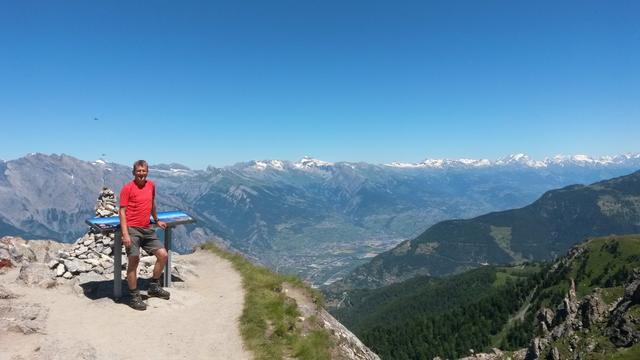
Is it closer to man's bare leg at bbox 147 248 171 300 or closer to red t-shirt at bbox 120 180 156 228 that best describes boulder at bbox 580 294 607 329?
man's bare leg at bbox 147 248 171 300

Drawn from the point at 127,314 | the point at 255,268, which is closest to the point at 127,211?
the point at 127,314

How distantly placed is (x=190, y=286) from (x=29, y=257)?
9738 mm

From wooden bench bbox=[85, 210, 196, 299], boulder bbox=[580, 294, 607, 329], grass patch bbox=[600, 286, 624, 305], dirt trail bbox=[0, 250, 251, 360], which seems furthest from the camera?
grass patch bbox=[600, 286, 624, 305]

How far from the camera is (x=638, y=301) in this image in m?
105

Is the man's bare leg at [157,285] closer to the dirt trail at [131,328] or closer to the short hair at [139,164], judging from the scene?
the dirt trail at [131,328]

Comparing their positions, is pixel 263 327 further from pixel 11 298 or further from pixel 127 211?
pixel 11 298

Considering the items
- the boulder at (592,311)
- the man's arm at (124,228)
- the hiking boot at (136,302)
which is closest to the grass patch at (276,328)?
the hiking boot at (136,302)

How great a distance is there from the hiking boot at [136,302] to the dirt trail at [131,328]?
20cm

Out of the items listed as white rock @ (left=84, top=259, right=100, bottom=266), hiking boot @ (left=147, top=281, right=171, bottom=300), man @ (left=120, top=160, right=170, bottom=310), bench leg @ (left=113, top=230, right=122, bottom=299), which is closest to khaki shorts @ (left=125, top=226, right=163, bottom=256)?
man @ (left=120, top=160, right=170, bottom=310)

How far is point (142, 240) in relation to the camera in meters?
18.7

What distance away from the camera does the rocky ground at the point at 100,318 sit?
48.7 feet

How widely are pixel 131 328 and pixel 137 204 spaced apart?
477cm

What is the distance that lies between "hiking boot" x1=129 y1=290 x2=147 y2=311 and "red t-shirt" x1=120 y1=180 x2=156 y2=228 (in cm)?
284

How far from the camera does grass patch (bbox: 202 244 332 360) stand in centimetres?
1575
